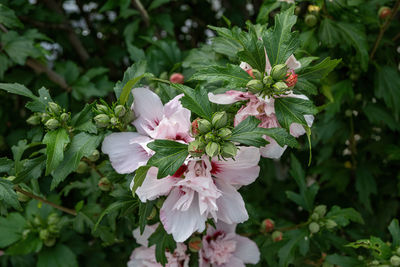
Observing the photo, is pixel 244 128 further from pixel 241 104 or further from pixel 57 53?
pixel 57 53

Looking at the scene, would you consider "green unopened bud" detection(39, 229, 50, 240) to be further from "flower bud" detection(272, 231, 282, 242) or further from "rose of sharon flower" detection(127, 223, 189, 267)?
"flower bud" detection(272, 231, 282, 242)

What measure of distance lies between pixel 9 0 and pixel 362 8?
185cm

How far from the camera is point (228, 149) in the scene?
913mm

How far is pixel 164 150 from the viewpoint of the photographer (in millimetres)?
917

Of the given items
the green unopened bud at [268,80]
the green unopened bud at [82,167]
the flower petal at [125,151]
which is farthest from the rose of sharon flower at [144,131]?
the green unopened bud at [82,167]

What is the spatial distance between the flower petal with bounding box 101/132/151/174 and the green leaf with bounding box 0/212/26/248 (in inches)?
35.2

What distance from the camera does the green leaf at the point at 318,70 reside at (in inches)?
40.7

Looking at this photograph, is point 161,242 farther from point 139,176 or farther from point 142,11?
point 142,11

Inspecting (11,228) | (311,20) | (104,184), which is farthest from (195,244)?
(311,20)

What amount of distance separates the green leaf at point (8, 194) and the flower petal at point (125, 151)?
31 centimetres

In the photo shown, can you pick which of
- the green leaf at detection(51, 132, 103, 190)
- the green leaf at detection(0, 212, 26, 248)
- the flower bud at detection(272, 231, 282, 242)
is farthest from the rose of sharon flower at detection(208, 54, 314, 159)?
the green leaf at detection(0, 212, 26, 248)

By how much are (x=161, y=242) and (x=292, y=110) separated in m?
0.62

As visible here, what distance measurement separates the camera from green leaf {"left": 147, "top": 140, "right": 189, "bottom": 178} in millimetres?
901

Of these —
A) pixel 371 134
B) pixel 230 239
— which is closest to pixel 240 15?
pixel 371 134
